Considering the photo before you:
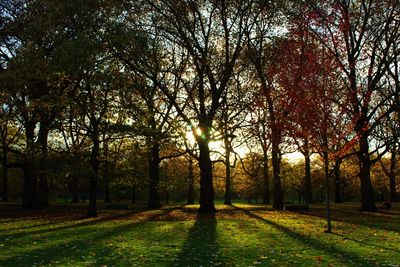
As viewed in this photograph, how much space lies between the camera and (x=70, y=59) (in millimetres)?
19000

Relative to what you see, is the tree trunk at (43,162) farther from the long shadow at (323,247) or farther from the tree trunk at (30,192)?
the long shadow at (323,247)

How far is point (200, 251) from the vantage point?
11938mm

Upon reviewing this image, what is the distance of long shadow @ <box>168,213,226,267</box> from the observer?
1025 centimetres

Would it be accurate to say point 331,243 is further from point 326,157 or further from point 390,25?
point 390,25

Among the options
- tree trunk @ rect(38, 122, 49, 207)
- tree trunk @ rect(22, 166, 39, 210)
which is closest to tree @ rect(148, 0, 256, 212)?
tree trunk @ rect(38, 122, 49, 207)

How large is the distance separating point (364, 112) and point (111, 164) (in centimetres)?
1826

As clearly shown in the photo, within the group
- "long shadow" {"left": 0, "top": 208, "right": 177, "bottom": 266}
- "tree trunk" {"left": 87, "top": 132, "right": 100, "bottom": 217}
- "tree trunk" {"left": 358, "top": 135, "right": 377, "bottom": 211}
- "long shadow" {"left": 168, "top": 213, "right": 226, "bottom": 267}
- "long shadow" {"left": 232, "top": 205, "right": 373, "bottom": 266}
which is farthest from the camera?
"tree trunk" {"left": 358, "top": 135, "right": 377, "bottom": 211}

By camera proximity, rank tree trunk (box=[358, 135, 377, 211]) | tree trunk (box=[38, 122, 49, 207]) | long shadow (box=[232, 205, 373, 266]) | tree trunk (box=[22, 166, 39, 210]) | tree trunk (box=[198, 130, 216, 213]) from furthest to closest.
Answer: tree trunk (box=[22, 166, 39, 210])
tree trunk (box=[358, 135, 377, 211])
tree trunk (box=[198, 130, 216, 213])
tree trunk (box=[38, 122, 49, 207])
long shadow (box=[232, 205, 373, 266])

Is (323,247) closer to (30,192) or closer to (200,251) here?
(200,251)

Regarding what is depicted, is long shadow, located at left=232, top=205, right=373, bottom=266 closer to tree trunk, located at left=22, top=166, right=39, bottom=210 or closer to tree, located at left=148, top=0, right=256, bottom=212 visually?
tree, located at left=148, top=0, right=256, bottom=212

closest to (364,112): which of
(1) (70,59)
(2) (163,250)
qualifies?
(1) (70,59)

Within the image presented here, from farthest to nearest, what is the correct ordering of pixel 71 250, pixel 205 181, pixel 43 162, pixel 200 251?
pixel 205 181 → pixel 43 162 → pixel 71 250 → pixel 200 251

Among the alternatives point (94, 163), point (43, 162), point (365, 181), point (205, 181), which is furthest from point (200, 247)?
point (365, 181)

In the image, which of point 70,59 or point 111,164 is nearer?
point 70,59
